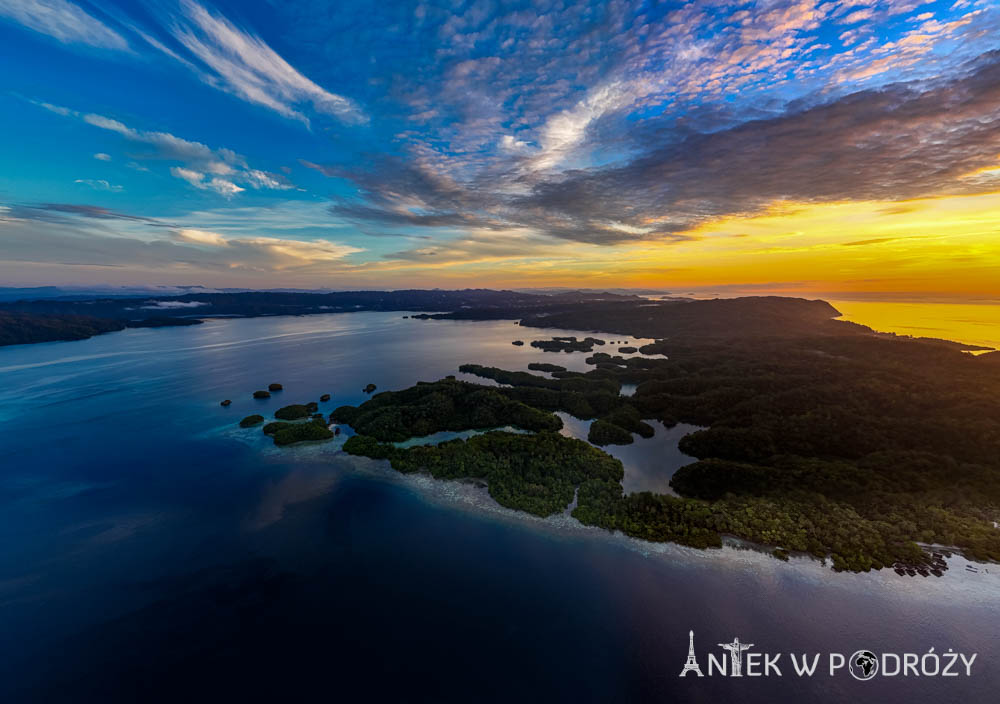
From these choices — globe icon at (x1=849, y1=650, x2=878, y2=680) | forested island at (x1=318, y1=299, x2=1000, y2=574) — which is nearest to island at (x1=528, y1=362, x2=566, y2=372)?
forested island at (x1=318, y1=299, x2=1000, y2=574)

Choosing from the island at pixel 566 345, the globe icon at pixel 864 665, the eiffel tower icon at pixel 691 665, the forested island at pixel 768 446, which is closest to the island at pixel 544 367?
the forested island at pixel 768 446

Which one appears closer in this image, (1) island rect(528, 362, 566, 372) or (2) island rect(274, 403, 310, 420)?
(2) island rect(274, 403, 310, 420)

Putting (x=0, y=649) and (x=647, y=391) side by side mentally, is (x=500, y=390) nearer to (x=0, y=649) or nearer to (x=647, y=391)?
(x=647, y=391)

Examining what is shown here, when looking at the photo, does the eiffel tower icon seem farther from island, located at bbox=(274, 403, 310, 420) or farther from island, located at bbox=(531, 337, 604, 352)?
island, located at bbox=(531, 337, 604, 352)

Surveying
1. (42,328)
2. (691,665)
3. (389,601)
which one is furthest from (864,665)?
(42,328)

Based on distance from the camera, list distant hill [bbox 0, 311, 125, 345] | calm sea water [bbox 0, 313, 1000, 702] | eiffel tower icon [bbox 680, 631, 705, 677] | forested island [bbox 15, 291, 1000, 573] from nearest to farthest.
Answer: calm sea water [bbox 0, 313, 1000, 702]
eiffel tower icon [bbox 680, 631, 705, 677]
forested island [bbox 15, 291, 1000, 573]
distant hill [bbox 0, 311, 125, 345]

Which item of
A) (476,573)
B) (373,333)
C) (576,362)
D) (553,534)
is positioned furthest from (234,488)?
(373,333)

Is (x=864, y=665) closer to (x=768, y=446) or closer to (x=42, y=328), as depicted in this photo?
(x=768, y=446)
